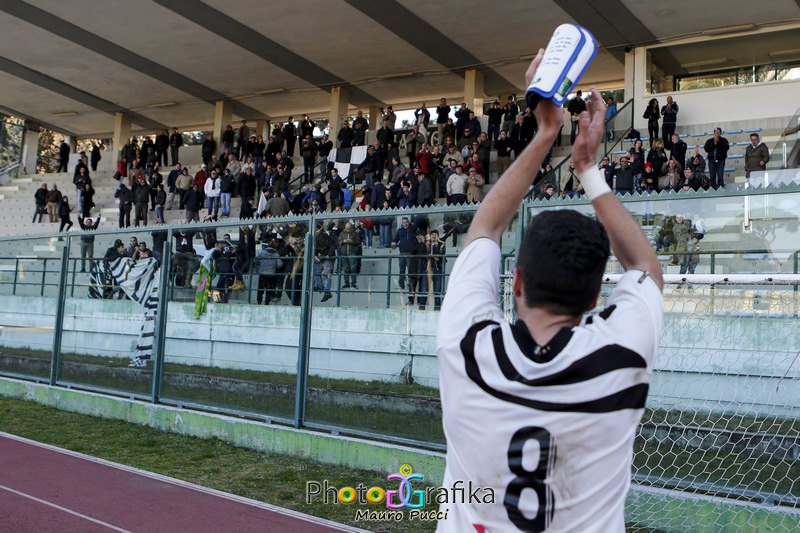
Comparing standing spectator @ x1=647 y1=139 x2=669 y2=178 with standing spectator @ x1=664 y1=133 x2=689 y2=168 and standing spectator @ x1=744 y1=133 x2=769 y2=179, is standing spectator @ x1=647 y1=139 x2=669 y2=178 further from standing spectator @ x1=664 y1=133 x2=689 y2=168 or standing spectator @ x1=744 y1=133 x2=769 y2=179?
standing spectator @ x1=744 y1=133 x2=769 y2=179

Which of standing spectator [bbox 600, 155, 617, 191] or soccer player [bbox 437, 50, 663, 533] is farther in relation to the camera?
standing spectator [bbox 600, 155, 617, 191]

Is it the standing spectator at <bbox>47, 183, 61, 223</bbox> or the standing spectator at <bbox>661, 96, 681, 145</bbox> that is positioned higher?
the standing spectator at <bbox>661, 96, 681, 145</bbox>

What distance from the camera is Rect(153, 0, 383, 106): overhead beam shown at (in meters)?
24.8

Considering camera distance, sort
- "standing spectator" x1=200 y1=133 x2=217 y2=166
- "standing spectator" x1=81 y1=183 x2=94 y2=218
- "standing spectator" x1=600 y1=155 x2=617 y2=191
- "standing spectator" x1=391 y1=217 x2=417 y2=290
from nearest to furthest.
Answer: "standing spectator" x1=391 y1=217 x2=417 y2=290 < "standing spectator" x1=600 y1=155 x2=617 y2=191 < "standing spectator" x1=81 y1=183 x2=94 y2=218 < "standing spectator" x1=200 y1=133 x2=217 y2=166

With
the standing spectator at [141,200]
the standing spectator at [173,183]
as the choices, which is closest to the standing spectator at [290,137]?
the standing spectator at [173,183]

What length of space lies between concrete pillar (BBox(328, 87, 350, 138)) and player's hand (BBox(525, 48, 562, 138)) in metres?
29.4

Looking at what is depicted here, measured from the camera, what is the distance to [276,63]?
2891 cm

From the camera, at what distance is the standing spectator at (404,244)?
8.12 metres

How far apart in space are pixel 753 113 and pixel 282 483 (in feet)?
63.3

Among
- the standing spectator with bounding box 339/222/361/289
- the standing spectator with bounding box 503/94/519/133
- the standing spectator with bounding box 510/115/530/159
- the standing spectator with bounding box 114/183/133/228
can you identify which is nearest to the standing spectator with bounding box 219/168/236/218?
the standing spectator with bounding box 114/183/133/228

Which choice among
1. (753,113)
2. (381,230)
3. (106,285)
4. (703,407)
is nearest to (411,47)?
(753,113)

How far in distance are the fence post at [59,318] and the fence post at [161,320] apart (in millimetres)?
2725

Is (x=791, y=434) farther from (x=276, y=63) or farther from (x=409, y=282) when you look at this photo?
(x=276, y=63)

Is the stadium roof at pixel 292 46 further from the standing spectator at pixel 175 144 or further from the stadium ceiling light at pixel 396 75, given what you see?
the standing spectator at pixel 175 144
